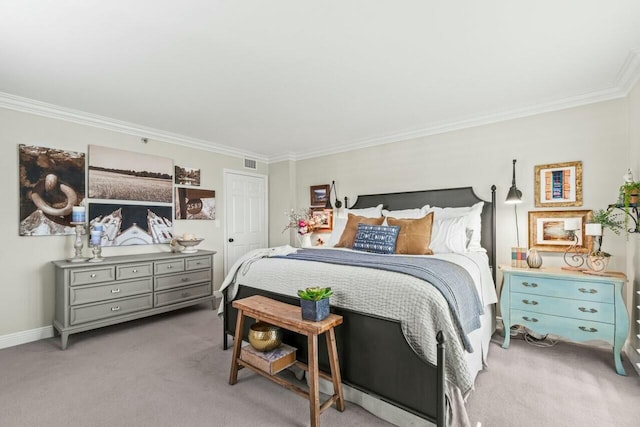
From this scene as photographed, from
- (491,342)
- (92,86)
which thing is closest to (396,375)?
A: (491,342)

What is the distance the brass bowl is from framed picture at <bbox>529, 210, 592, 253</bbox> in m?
2.82

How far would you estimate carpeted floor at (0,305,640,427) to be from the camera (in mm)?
1875

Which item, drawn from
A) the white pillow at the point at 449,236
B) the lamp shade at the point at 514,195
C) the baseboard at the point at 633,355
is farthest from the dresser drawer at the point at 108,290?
the baseboard at the point at 633,355

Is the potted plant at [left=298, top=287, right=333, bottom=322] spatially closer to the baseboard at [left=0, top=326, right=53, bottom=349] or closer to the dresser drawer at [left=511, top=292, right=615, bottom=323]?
the dresser drawer at [left=511, top=292, right=615, bottom=323]

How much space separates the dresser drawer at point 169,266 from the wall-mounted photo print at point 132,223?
1.72ft

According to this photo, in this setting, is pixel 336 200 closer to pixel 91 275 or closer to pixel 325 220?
pixel 325 220

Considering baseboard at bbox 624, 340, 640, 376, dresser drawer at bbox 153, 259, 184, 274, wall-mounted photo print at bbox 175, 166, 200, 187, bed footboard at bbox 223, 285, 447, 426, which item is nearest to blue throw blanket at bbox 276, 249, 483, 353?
bed footboard at bbox 223, 285, 447, 426

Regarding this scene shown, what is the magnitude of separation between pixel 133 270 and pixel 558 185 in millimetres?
4647

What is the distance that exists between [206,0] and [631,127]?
3.59 m

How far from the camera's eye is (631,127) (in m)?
2.71

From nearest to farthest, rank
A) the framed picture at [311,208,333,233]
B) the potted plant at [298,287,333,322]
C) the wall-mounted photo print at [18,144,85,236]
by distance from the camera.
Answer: the potted plant at [298,287,333,322] < the wall-mounted photo print at [18,144,85,236] < the framed picture at [311,208,333,233]

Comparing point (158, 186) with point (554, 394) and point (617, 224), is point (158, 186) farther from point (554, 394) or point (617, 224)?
point (617, 224)

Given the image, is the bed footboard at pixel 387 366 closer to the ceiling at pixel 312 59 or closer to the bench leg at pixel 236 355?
the bench leg at pixel 236 355

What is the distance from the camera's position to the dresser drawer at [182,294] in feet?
11.9
